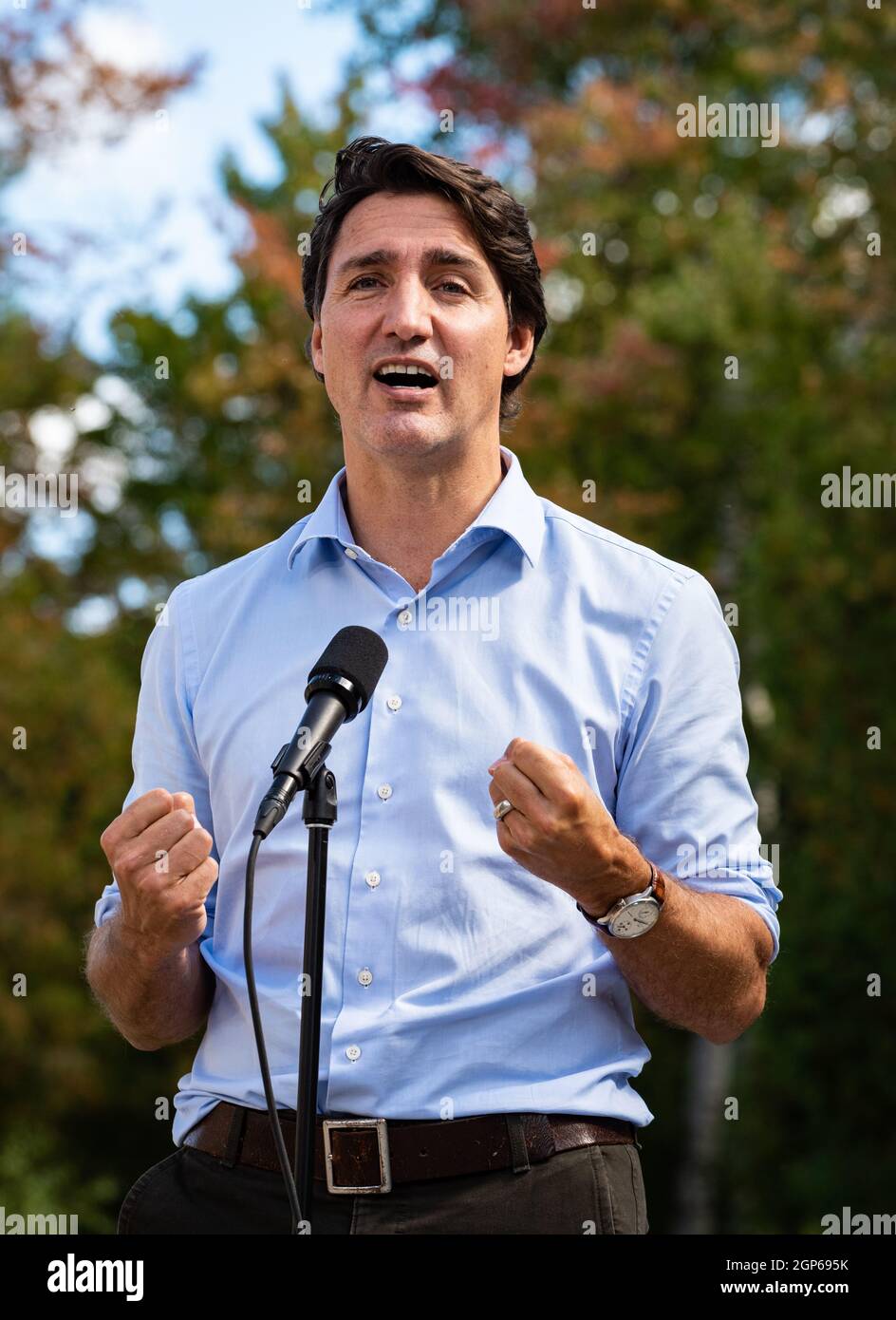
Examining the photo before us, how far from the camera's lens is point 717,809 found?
2.60 metres

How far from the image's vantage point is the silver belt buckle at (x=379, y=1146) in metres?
2.39

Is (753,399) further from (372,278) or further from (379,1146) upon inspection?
(379,1146)

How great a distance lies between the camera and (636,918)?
2.32 meters

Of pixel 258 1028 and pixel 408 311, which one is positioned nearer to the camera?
pixel 258 1028

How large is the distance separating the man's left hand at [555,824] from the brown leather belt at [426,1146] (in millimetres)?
425

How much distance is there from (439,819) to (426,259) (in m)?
1.04

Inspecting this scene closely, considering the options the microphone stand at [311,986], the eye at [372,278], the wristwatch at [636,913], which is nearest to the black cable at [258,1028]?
the microphone stand at [311,986]

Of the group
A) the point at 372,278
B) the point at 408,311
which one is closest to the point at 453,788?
the point at 408,311

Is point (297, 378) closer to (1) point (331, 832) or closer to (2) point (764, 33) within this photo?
(2) point (764, 33)

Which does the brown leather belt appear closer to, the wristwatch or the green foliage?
the wristwatch

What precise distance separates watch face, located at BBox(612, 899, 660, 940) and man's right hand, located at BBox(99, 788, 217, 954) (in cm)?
60

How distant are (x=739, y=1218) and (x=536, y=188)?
7483mm

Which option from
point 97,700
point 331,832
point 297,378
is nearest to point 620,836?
point 331,832
